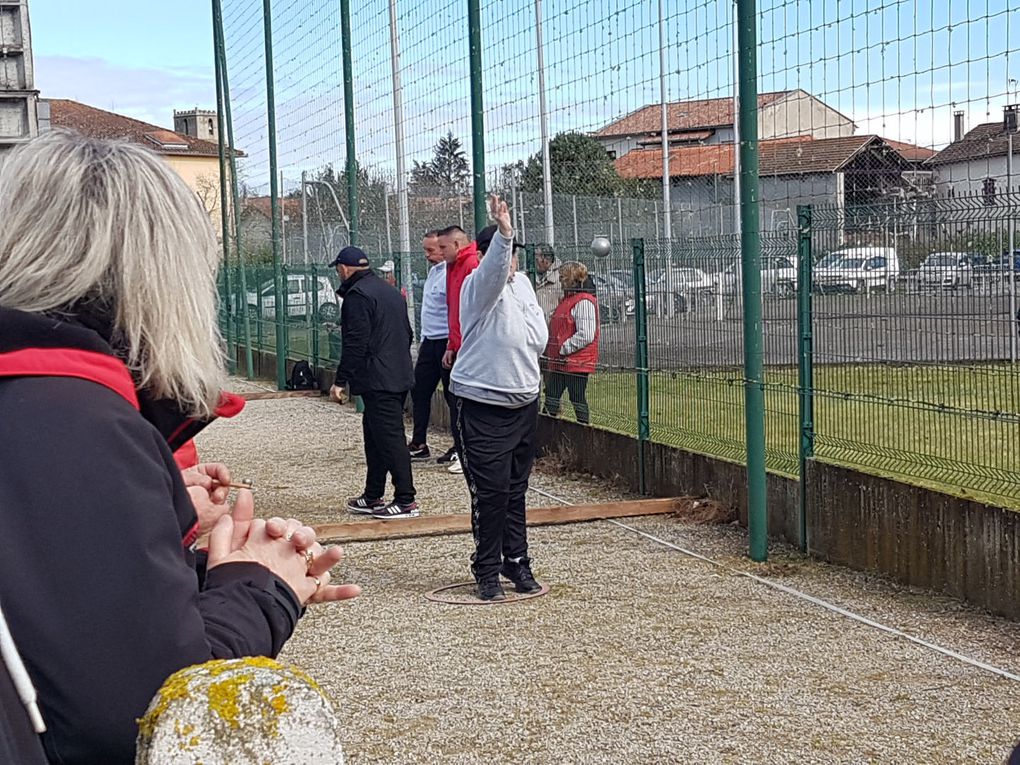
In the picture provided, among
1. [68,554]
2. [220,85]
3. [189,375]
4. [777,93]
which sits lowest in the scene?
[68,554]

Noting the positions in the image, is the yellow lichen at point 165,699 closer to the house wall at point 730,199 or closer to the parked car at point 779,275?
the house wall at point 730,199

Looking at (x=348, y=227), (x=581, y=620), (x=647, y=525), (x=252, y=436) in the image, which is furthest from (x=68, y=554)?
(x=348, y=227)

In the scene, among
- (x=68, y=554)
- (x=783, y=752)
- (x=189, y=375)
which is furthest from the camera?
(x=783, y=752)

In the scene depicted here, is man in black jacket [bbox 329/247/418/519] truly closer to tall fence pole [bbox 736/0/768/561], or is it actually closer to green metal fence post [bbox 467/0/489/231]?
tall fence pole [bbox 736/0/768/561]

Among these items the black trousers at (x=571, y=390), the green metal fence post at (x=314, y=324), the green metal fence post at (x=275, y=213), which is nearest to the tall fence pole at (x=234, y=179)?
the green metal fence post at (x=275, y=213)

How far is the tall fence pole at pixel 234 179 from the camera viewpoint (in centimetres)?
2427

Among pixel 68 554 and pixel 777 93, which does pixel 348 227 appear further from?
pixel 68 554

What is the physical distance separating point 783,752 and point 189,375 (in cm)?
347

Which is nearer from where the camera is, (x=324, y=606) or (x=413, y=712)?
(x=413, y=712)

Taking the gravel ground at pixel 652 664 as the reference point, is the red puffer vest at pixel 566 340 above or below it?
above

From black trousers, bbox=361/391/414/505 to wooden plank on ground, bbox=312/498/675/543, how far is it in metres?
0.42

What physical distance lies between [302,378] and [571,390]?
32.6 feet

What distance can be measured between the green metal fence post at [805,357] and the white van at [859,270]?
10 centimetres

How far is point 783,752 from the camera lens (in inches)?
192
